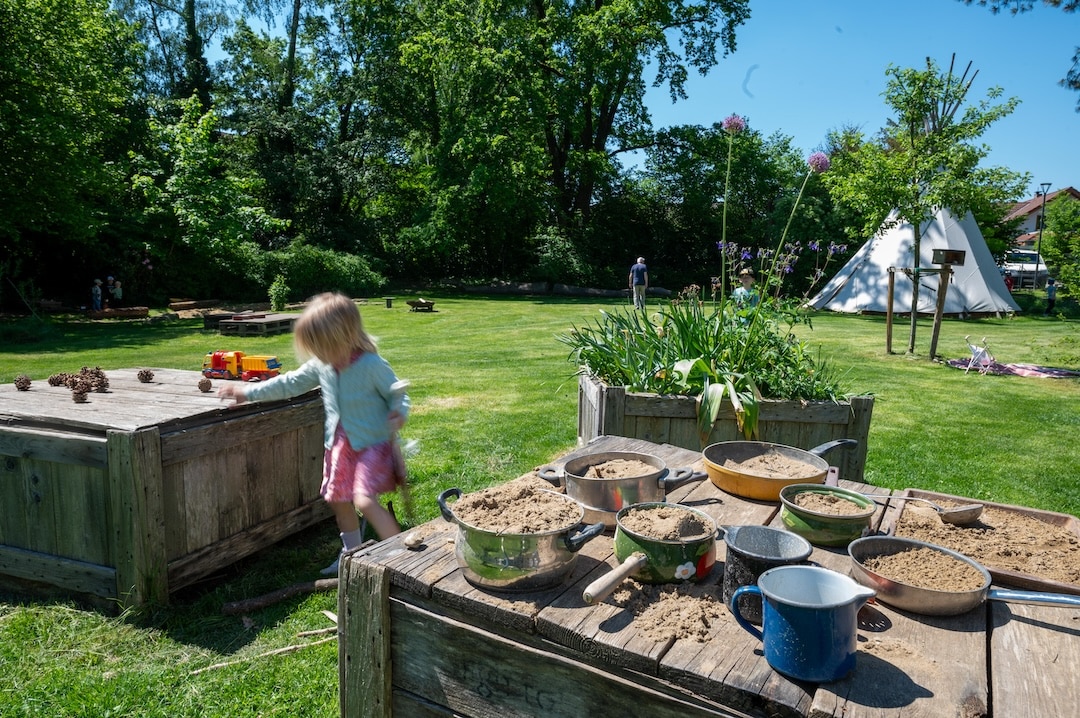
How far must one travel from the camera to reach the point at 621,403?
438 cm

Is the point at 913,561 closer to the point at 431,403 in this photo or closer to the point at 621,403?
the point at 621,403

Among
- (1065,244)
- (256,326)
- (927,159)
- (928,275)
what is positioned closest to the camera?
(927,159)

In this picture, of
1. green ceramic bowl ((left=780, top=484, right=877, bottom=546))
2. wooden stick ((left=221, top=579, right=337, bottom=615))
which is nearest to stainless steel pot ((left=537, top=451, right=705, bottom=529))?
green ceramic bowl ((left=780, top=484, right=877, bottom=546))

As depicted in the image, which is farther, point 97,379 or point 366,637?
point 97,379

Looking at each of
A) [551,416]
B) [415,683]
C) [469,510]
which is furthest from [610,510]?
[551,416]

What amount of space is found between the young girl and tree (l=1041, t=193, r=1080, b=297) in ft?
37.1

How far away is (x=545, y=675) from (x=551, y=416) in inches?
238

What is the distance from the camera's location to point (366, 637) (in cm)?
204

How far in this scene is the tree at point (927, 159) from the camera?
12.1 meters

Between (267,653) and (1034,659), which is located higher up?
(1034,659)

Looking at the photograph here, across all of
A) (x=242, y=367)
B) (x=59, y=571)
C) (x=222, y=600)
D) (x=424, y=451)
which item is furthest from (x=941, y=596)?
(x=424, y=451)

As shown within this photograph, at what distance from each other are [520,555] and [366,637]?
601 millimetres

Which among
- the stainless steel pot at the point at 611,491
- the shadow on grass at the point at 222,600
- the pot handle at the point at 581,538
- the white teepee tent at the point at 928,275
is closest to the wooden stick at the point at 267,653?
the shadow on grass at the point at 222,600

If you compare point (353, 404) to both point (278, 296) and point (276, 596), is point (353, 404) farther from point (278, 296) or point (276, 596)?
point (278, 296)
